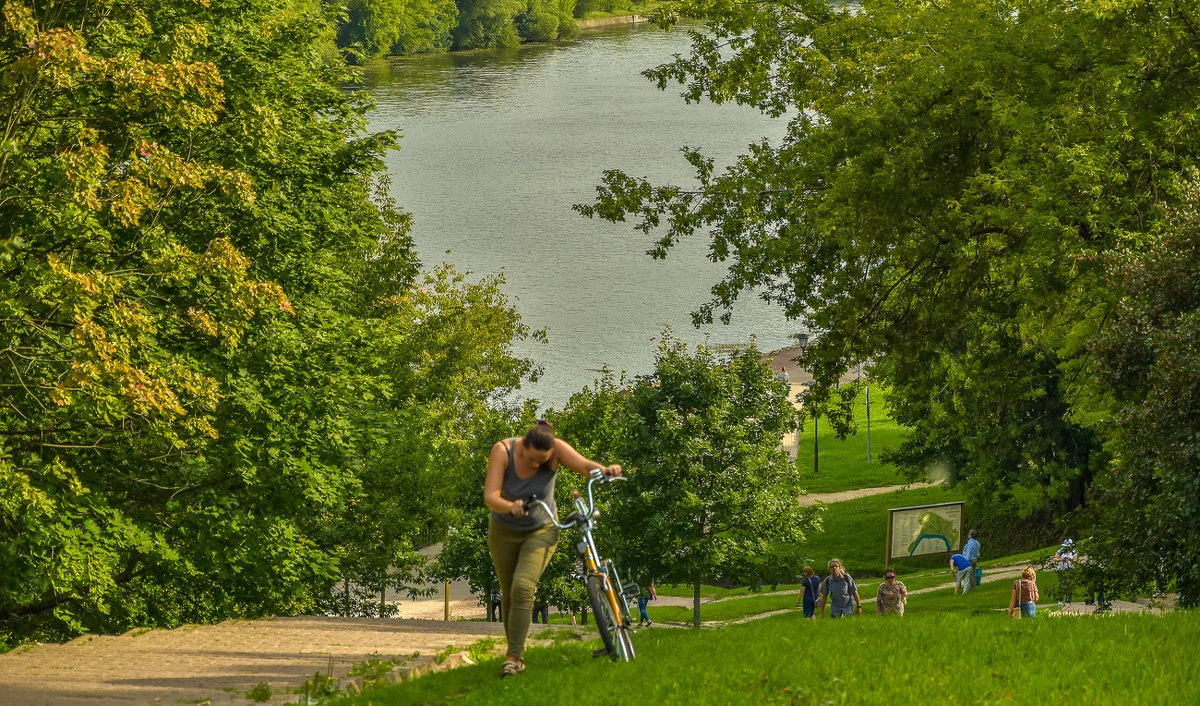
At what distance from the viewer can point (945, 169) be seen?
17812mm

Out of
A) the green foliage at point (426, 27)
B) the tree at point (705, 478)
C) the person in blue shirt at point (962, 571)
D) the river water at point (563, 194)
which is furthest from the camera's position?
the green foliage at point (426, 27)

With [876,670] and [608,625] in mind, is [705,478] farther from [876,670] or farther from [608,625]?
[876,670]

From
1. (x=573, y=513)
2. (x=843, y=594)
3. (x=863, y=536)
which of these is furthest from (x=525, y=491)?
(x=863, y=536)

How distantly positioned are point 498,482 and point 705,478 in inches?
634

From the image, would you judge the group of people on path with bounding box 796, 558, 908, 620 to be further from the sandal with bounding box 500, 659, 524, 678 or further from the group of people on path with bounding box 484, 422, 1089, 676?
the group of people on path with bounding box 484, 422, 1089, 676

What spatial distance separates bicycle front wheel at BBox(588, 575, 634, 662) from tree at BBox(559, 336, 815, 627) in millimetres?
14271

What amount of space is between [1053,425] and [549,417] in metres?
13.9

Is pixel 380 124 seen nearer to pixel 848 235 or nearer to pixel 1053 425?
pixel 1053 425

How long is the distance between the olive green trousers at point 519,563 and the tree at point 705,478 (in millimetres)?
14633

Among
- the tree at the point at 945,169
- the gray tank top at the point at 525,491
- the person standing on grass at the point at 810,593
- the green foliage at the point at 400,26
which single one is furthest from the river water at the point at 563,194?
the gray tank top at the point at 525,491

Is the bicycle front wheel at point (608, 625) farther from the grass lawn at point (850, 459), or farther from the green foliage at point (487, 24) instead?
the green foliage at point (487, 24)

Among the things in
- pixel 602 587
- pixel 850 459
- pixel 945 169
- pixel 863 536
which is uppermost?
pixel 945 169

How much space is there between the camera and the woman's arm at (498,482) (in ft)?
23.9

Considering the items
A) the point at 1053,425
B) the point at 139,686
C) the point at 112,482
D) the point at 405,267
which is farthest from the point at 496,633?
the point at 1053,425
